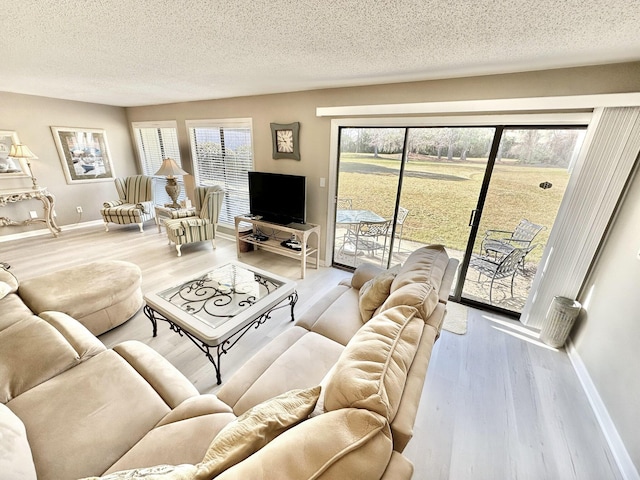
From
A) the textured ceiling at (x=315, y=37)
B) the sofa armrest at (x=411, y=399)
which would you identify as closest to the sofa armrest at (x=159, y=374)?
the sofa armrest at (x=411, y=399)

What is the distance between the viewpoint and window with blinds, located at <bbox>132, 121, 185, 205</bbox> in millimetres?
4742

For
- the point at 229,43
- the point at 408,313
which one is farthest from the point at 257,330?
the point at 229,43

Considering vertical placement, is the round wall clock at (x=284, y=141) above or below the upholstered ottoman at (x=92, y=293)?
above

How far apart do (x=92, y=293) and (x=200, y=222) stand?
1989 mm

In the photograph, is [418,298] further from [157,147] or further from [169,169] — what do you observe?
[157,147]

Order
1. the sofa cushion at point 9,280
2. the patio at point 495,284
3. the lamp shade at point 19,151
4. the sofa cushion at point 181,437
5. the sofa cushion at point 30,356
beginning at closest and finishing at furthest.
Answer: the sofa cushion at point 181,437
the sofa cushion at point 30,356
the sofa cushion at point 9,280
the patio at point 495,284
the lamp shade at point 19,151

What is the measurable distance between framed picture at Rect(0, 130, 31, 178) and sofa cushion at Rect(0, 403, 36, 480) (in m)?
5.00

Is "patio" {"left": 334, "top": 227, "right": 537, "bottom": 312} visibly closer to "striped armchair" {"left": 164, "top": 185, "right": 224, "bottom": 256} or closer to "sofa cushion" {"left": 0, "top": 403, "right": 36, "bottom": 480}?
"striped armchair" {"left": 164, "top": 185, "right": 224, "bottom": 256}

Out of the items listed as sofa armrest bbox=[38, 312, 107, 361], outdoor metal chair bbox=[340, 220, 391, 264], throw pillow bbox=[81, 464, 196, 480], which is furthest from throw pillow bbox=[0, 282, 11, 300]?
outdoor metal chair bbox=[340, 220, 391, 264]

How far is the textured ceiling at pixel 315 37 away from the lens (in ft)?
4.04

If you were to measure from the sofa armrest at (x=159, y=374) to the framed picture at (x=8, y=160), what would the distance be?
4723 mm

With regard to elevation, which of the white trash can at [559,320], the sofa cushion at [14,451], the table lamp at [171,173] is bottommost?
the white trash can at [559,320]

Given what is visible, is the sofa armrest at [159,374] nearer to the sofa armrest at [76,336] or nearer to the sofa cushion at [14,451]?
the sofa armrest at [76,336]

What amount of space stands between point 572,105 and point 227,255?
4083 millimetres
